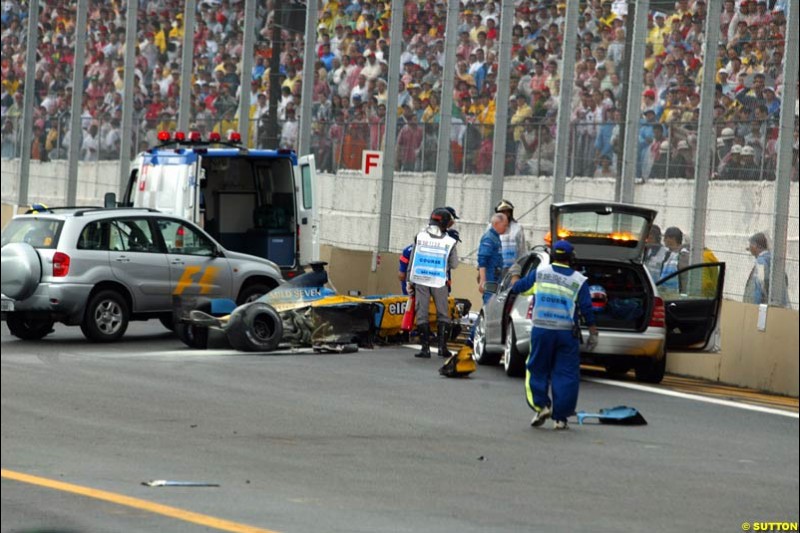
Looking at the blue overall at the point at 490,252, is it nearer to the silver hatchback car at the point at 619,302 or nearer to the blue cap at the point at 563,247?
the silver hatchback car at the point at 619,302

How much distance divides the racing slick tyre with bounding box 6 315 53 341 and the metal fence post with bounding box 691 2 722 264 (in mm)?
2940

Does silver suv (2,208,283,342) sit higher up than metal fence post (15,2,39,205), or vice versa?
metal fence post (15,2,39,205)

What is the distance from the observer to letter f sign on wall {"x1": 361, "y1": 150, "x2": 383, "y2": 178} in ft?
20.2

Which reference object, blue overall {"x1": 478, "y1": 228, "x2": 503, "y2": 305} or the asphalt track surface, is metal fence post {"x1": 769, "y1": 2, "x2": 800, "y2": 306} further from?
blue overall {"x1": 478, "y1": 228, "x2": 503, "y2": 305}

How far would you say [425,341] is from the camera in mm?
6156

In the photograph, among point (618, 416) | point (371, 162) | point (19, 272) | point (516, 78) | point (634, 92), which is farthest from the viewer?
point (618, 416)

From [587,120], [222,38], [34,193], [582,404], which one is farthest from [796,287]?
[34,193]

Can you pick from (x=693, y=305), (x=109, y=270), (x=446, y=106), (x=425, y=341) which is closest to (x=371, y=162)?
(x=446, y=106)

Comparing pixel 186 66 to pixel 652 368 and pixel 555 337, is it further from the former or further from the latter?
pixel 652 368

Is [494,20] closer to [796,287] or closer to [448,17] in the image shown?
[448,17]

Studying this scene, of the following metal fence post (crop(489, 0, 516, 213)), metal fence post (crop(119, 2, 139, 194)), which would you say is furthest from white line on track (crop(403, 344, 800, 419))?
metal fence post (crop(119, 2, 139, 194))

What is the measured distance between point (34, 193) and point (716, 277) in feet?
23.7

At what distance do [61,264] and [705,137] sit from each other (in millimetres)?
3373

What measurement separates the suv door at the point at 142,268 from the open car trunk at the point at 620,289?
201 cm
